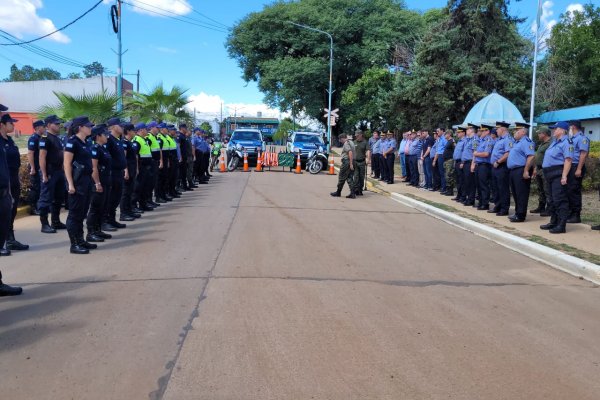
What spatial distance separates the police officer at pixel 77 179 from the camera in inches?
289

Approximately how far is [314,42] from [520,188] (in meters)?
35.7

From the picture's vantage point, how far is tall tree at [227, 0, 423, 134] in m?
42.2

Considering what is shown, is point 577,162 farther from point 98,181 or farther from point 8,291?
point 8,291

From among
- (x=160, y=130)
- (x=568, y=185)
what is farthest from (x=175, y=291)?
(x=160, y=130)

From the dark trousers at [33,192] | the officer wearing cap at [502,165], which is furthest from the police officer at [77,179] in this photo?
the officer wearing cap at [502,165]

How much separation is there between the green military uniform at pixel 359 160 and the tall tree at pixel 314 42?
87.3 feet

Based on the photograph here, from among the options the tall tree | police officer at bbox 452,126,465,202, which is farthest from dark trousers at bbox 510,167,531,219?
the tall tree

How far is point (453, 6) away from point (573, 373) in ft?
85.9

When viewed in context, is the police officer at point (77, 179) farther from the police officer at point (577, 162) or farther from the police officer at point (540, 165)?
the police officer at point (540, 165)

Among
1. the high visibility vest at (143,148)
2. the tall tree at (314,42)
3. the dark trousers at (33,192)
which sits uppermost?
the tall tree at (314,42)

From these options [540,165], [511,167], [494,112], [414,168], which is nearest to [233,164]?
[414,168]

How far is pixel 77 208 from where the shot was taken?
7379 mm

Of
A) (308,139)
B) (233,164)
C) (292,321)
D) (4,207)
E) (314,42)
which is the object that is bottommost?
(292,321)

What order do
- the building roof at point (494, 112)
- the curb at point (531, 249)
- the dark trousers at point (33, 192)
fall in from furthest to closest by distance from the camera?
the building roof at point (494, 112) → the dark trousers at point (33, 192) → the curb at point (531, 249)
